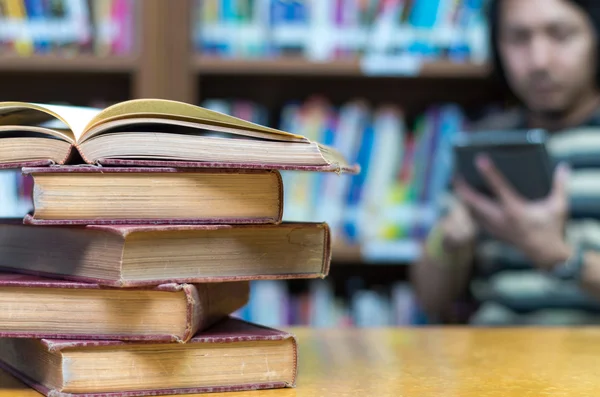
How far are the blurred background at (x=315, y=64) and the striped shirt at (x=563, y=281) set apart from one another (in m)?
0.22

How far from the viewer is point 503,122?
6.14ft

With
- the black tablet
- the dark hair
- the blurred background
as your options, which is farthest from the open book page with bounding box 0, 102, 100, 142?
the dark hair

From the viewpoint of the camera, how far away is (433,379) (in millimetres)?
621

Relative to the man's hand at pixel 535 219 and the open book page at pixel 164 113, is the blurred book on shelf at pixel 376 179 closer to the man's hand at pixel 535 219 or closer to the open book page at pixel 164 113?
the man's hand at pixel 535 219

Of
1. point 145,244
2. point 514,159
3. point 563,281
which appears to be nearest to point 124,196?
point 145,244

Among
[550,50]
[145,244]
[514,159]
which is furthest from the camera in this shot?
[550,50]

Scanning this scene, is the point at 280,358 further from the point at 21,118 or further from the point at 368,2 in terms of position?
the point at 368,2

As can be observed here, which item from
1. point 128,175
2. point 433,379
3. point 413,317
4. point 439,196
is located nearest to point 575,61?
point 439,196

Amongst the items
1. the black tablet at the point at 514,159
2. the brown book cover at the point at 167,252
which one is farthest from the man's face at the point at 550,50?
the brown book cover at the point at 167,252

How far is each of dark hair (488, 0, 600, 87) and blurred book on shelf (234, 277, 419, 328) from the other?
0.57m

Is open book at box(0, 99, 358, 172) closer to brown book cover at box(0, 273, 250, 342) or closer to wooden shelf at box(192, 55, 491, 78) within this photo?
brown book cover at box(0, 273, 250, 342)

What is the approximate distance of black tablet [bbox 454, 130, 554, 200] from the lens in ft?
4.45

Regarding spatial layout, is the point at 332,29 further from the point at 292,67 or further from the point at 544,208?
the point at 544,208

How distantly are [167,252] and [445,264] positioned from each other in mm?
1293
